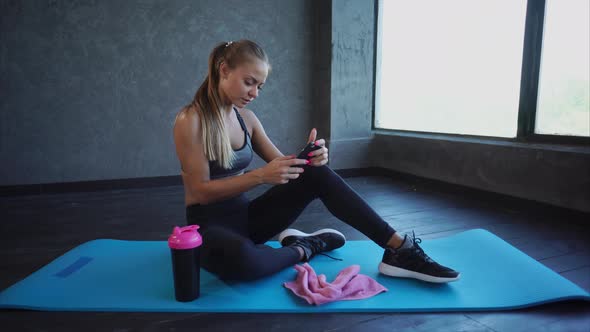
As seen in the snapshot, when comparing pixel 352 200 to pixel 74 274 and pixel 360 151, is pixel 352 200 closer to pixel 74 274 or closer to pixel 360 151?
pixel 74 274

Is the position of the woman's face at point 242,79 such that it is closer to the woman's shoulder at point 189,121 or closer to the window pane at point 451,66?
the woman's shoulder at point 189,121

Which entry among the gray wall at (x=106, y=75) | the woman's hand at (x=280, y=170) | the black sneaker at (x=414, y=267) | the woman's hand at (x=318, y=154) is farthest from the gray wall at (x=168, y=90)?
the woman's hand at (x=280, y=170)

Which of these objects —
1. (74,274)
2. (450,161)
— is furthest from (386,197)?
(74,274)

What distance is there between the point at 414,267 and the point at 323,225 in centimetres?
92

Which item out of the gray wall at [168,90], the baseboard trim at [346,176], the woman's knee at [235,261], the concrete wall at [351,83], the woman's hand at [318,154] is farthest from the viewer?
the concrete wall at [351,83]

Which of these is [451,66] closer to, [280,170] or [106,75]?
[280,170]

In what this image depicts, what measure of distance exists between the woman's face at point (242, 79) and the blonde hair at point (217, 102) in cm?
2

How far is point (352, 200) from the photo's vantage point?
159cm

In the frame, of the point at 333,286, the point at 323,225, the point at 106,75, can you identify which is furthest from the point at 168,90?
the point at 333,286

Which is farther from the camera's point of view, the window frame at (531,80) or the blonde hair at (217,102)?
the window frame at (531,80)

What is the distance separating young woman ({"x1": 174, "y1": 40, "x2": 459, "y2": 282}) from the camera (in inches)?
57.1

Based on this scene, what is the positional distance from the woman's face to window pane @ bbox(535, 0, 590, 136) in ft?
6.28

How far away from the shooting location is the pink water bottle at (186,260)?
1.30 metres

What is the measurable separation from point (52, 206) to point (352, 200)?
2.30 metres
